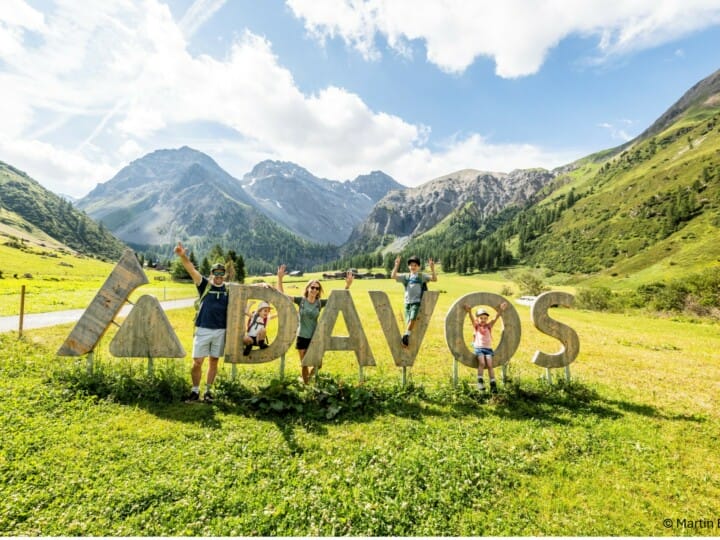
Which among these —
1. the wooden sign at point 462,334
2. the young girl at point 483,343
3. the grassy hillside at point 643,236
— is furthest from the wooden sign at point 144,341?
the grassy hillside at point 643,236

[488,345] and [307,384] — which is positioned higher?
[488,345]

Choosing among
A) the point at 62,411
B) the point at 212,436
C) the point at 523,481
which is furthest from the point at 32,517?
the point at 523,481

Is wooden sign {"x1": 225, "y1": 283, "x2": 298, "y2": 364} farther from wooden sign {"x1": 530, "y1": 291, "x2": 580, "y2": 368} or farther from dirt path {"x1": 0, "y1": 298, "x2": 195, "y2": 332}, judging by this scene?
dirt path {"x1": 0, "y1": 298, "x2": 195, "y2": 332}

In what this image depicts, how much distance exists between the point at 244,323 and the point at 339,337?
3.10 meters

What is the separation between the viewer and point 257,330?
34.5 feet

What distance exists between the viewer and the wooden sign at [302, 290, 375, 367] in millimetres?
10320

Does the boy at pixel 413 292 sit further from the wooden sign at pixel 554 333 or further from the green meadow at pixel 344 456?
the wooden sign at pixel 554 333

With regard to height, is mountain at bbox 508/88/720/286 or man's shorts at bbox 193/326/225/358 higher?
mountain at bbox 508/88/720/286

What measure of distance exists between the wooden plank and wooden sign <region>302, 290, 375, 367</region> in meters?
6.05

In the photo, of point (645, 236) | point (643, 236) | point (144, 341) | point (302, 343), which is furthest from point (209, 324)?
point (643, 236)

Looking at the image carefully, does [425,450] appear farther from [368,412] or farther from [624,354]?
[624,354]

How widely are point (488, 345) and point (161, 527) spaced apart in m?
9.28

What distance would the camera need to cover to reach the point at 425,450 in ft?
23.2

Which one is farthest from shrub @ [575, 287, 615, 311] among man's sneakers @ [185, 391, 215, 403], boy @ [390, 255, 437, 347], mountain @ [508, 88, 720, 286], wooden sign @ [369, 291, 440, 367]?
mountain @ [508, 88, 720, 286]
